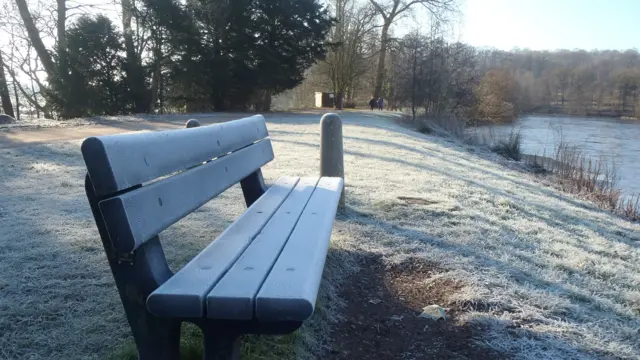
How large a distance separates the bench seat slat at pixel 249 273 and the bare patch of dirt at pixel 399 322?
0.65m

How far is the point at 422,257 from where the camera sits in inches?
133

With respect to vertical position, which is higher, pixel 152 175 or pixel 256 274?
pixel 152 175

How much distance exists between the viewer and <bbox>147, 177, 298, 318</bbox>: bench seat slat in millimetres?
1394

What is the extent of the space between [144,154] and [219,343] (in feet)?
2.12

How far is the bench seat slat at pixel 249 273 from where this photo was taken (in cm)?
138

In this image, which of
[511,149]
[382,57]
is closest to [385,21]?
[382,57]

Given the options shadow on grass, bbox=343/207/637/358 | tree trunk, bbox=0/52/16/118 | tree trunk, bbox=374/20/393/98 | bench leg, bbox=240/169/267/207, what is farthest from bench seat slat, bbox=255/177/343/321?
tree trunk, bbox=374/20/393/98

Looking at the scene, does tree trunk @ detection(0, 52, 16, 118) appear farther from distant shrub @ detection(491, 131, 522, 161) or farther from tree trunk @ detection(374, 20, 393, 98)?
tree trunk @ detection(374, 20, 393, 98)

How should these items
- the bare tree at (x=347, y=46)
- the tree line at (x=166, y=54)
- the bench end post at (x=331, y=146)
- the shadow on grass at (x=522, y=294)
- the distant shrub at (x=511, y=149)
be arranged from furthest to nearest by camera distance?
the bare tree at (x=347, y=46) → the tree line at (x=166, y=54) → the distant shrub at (x=511, y=149) → the bench end post at (x=331, y=146) → the shadow on grass at (x=522, y=294)

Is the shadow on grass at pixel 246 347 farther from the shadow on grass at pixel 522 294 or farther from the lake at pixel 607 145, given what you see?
the lake at pixel 607 145

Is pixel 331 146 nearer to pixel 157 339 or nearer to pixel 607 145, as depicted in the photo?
pixel 157 339

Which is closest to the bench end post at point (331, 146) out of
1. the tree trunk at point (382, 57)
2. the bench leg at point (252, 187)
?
the bench leg at point (252, 187)

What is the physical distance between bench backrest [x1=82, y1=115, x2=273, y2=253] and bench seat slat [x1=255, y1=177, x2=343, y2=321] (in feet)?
1.33

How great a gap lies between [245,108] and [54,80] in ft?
28.0
